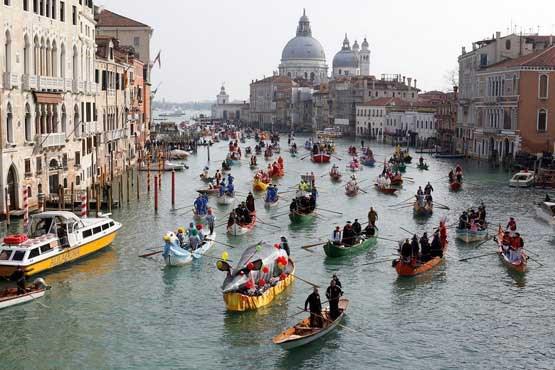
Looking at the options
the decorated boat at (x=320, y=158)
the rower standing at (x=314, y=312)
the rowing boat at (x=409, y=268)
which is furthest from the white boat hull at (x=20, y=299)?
the decorated boat at (x=320, y=158)

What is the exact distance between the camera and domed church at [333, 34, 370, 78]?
6476 inches

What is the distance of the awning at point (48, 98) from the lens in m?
29.8

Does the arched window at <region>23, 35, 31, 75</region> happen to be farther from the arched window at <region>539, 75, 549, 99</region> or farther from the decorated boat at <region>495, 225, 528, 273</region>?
the arched window at <region>539, 75, 549, 99</region>

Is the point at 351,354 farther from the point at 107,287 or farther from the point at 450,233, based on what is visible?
the point at 450,233

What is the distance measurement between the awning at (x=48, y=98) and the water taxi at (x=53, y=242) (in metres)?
6.72

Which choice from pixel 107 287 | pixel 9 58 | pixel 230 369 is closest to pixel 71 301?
pixel 107 287

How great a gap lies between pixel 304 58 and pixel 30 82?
147 metres

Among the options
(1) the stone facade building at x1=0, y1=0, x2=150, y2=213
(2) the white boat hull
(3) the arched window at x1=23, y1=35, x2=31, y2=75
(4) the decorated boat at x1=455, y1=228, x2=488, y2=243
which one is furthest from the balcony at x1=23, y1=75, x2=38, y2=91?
(4) the decorated boat at x1=455, y1=228, x2=488, y2=243

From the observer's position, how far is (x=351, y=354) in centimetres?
1605

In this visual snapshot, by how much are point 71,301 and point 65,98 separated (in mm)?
15716

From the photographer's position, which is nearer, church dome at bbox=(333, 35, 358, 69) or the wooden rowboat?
the wooden rowboat

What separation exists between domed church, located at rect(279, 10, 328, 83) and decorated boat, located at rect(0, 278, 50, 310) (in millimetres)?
155470

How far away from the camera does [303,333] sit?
1612 cm

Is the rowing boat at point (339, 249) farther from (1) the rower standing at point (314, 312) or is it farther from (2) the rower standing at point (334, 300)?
(1) the rower standing at point (314, 312)
